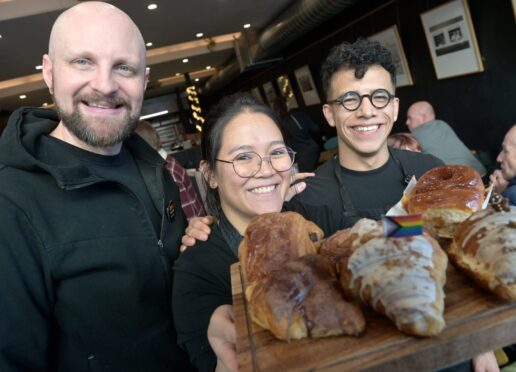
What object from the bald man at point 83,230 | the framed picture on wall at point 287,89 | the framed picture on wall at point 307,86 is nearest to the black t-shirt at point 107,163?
the bald man at point 83,230

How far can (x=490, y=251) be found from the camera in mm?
552

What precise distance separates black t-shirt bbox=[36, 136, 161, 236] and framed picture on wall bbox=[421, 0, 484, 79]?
4130mm

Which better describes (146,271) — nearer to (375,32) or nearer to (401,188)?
(401,188)

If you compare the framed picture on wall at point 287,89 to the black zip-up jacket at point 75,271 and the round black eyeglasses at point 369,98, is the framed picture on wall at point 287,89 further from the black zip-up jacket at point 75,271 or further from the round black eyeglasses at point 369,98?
the black zip-up jacket at point 75,271

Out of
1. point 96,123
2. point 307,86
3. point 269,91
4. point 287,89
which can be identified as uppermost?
point 269,91

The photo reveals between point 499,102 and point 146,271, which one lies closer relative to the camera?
point 146,271

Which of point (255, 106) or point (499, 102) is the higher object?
point (255, 106)

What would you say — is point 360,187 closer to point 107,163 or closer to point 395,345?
point 107,163

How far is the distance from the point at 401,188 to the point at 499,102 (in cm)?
324

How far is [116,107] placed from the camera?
1471 mm

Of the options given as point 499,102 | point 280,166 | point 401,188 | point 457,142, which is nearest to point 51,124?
point 280,166

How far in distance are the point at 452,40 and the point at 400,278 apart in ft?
15.9

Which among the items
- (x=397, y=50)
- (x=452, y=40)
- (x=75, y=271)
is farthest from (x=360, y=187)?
(x=397, y=50)

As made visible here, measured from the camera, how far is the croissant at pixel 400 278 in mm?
482
